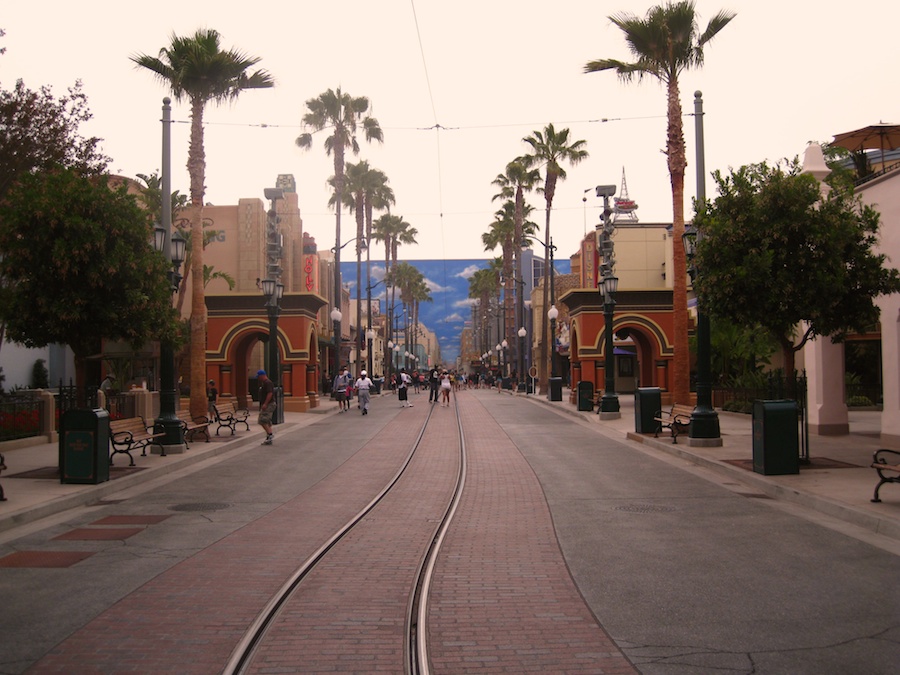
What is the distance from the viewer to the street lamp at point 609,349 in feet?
85.5

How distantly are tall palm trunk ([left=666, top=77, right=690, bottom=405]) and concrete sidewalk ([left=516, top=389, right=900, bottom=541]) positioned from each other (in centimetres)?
192

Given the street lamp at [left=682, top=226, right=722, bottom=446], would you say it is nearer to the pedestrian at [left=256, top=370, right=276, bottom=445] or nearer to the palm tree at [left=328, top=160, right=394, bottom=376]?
the pedestrian at [left=256, top=370, right=276, bottom=445]

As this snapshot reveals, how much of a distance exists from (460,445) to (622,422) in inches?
345

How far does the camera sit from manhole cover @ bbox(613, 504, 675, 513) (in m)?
11.1

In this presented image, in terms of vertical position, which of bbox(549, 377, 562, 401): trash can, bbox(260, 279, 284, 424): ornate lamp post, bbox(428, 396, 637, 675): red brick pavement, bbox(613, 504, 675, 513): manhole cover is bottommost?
bbox(428, 396, 637, 675): red brick pavement

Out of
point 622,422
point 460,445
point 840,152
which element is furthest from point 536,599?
point 840,152

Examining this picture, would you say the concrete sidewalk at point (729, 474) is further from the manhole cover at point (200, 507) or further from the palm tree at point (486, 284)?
the palm tree at point (486, 284)

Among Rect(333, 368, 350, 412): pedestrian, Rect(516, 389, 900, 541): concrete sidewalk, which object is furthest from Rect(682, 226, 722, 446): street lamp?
Rect(333, 368, 350, 412): pedestrian

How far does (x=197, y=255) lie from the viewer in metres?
22.3

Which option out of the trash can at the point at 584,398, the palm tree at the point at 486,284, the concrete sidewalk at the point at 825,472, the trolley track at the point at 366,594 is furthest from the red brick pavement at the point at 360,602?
the palm tree at the point at 486,284

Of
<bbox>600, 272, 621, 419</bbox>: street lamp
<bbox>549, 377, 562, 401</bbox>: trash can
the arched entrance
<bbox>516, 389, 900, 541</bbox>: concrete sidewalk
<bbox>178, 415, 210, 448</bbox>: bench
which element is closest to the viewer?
<bbox>516, 389, 900, 541</bbox>: concrete sidewalk

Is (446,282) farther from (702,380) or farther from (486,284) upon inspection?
(702,380)

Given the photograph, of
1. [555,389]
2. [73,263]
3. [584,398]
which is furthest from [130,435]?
[555,389]

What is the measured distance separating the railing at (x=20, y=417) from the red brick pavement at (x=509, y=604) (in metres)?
12.9
